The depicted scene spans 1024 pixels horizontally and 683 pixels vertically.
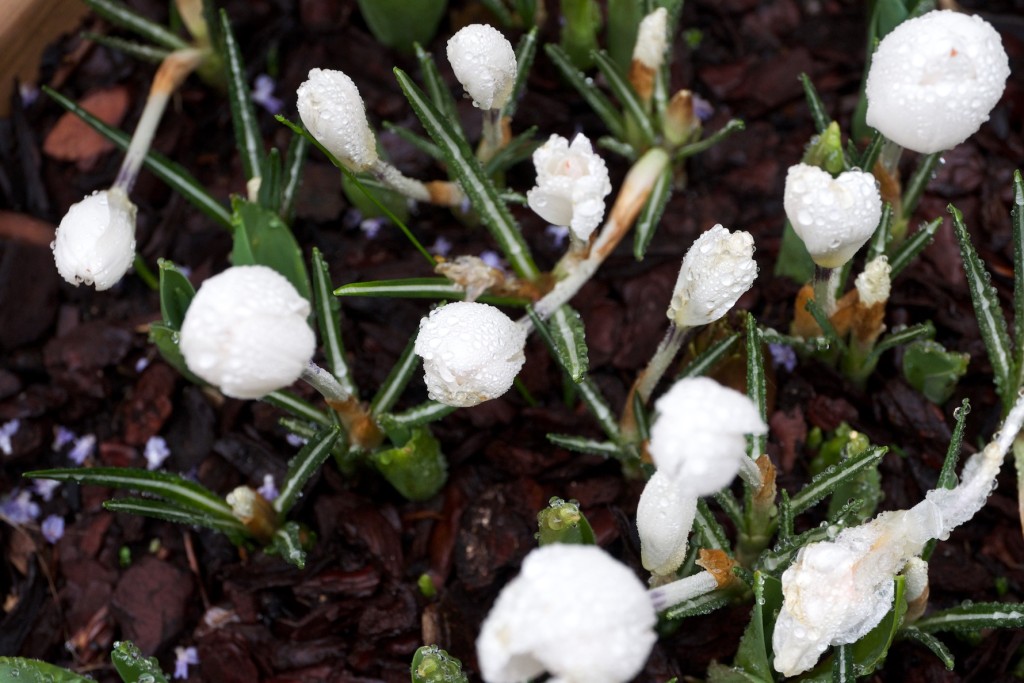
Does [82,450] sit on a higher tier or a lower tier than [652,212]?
lower

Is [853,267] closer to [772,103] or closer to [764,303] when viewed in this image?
[764,303]

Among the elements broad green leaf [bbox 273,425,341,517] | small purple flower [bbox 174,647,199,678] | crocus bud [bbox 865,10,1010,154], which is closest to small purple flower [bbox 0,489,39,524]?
small purple flower [bbox 174,647,199,678]

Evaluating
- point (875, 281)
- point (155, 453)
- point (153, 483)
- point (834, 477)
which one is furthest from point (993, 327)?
point (155, 453)

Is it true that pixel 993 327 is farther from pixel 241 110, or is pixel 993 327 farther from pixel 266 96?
pixel 266 96

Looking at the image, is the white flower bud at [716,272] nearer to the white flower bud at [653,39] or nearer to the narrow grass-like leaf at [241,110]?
the white flower bud at [653,39]

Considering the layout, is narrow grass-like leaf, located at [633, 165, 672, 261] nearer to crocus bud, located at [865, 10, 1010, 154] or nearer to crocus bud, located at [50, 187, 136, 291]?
crocus bud, located at [865, 10, 1010, 154]

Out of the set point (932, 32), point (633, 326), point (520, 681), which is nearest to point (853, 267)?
point (633, 326)

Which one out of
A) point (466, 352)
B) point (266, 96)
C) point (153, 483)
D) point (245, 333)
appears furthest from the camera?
point (266, 96)
